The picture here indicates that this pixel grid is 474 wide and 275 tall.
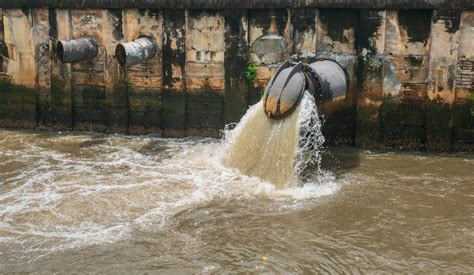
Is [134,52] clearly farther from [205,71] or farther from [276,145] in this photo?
[276,145]

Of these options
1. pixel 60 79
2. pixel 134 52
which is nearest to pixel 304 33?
pixel 134 52

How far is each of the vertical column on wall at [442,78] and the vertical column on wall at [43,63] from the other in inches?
295

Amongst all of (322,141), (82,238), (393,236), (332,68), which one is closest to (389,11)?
(332,68)

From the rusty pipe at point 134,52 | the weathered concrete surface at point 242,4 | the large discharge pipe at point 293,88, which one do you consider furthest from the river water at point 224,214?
the weathered concrete surface at point 242,4

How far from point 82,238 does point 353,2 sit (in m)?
6.03

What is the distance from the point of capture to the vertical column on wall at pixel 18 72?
11883 mm

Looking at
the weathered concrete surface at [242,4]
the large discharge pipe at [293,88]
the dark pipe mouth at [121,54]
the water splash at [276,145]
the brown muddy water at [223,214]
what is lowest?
the brown muddy water at [223,214]

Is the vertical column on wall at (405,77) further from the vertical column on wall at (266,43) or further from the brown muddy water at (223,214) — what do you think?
the vertical column on wall at (266,43)

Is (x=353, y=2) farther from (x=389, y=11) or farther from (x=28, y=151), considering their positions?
(x=28, y=151)

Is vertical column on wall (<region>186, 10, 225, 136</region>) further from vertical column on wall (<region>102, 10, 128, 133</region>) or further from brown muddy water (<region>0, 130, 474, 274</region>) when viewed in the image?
vertical column on wall (<region>102, 10, 128, 133</region>)

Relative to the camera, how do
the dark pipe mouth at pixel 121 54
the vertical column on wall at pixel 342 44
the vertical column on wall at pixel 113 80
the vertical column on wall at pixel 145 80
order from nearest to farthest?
the vertical column on wall at pixel 342 44
the dark pipe mouth at pixel 121 54
the vertical column on wall at pixel 145 80
the vertical column on wall at pixel 113 80

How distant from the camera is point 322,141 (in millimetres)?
10016

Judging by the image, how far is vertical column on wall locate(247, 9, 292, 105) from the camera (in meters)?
10.4

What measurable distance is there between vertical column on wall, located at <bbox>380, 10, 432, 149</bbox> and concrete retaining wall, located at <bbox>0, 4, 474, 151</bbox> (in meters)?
0.02
